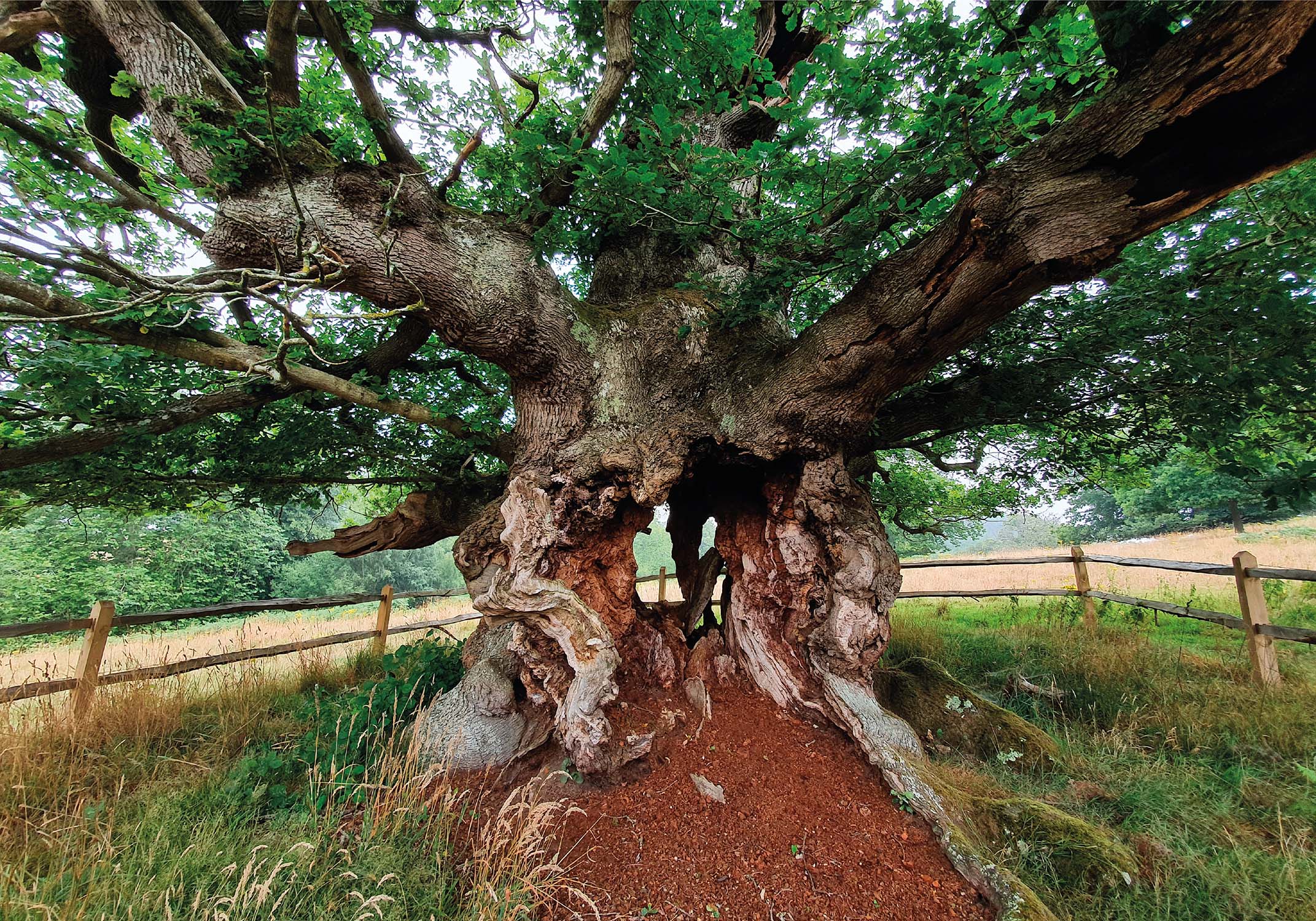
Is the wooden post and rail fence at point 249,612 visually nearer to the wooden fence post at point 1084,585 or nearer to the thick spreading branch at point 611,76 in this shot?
the wooden fence post at point 1084,585

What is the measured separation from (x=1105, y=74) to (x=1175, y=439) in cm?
300

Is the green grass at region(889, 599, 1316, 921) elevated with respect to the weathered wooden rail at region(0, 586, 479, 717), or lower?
lower

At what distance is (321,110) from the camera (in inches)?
150

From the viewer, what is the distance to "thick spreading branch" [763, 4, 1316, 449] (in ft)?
5.38

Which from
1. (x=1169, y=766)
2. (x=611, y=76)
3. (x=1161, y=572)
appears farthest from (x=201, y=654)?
(x=1161, y=572)

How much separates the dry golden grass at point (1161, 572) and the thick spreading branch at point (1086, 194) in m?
7.40

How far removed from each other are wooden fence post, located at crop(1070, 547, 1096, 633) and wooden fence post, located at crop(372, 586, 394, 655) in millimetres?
9896

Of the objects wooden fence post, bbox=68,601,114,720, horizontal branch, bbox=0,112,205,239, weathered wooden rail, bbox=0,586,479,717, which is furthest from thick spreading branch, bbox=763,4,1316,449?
wooden fence post, bbox=68,601,114,720

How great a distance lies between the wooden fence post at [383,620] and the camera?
6688 mm

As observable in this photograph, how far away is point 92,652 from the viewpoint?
13.5ft

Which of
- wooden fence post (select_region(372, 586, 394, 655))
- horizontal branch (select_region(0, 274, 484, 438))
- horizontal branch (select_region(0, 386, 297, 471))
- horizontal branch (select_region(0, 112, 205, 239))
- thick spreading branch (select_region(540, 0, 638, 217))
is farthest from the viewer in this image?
wooden fence post (select_region(372, 586, 394, 655))

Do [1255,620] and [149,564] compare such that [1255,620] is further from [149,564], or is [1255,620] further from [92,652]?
[149,564]

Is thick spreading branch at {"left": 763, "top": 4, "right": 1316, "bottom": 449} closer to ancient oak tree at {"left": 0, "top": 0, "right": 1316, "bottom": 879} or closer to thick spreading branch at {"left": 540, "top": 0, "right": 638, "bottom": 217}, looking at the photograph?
ancient oak tree at {"left": 0, "top": 0, "right": 1316, "bottom": 879}

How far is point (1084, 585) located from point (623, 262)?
820 cm
